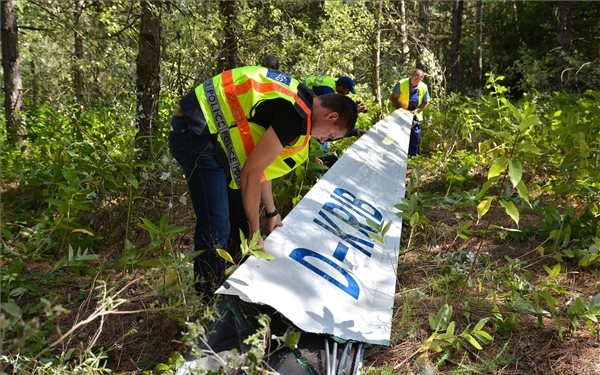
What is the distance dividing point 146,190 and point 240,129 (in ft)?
4.82

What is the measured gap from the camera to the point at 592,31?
15.0 metres

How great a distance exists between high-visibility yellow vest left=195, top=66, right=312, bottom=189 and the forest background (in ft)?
1.75

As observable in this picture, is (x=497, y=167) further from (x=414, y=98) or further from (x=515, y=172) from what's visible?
(x=414, y=98)

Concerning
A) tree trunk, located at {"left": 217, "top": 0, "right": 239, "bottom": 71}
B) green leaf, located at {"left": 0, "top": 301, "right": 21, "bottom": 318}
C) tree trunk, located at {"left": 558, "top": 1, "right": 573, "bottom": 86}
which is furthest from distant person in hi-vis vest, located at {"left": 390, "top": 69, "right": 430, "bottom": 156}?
green leaf, located at {"left": 0, "top": 301, "right": 21, "bottom": 318}

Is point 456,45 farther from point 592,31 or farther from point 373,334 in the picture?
point 373,334

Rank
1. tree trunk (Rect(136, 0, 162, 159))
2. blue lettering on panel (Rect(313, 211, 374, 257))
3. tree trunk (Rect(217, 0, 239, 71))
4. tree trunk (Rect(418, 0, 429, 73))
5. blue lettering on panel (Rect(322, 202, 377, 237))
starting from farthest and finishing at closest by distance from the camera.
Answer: tree trunk (Rect(418, 0, 429, 73)), tree trunk (Rect(217, 0, 239, 71)), tree trunk (Rect(136, 0, 162, 159)), blue lettering on panel (Rect(322, 202, 377, 237)), blue lettering on panel (Rect(313, 211, 374, 257))

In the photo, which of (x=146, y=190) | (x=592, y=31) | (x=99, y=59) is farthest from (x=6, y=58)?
(x=592, y=31)

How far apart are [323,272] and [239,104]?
1013 millimetres

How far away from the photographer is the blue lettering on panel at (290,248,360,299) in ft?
8.19

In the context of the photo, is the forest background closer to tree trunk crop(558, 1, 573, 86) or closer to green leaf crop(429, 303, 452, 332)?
green leaf crop(429, 303, 452, 332)

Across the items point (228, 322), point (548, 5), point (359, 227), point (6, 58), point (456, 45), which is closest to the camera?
point (228, 322)

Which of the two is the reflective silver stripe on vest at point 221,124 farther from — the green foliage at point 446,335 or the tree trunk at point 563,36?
the tree trunk at point 563,36

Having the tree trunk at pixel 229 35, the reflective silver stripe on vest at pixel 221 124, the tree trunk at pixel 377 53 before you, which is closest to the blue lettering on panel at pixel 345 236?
the reflective silver stripe on vest at pixel 221 124

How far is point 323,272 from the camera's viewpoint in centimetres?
256
